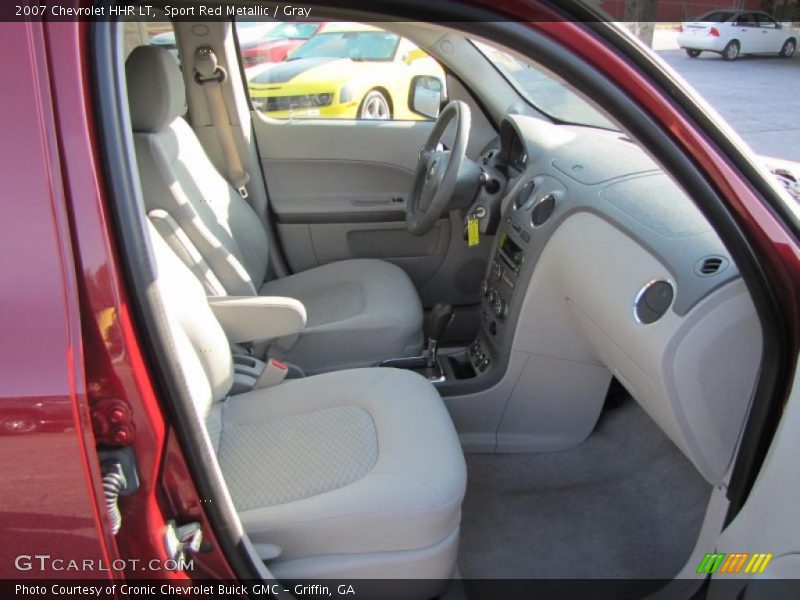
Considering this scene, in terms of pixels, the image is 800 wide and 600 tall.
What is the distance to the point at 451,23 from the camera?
952 millimetres

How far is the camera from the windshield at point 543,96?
2.29 meters

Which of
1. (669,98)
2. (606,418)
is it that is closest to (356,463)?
(669,98)

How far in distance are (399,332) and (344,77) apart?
1.90m

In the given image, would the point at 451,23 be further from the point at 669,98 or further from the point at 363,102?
the point at 363,102

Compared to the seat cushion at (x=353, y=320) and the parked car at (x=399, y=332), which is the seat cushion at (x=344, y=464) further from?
the seat cushion at (x=353, y=320)

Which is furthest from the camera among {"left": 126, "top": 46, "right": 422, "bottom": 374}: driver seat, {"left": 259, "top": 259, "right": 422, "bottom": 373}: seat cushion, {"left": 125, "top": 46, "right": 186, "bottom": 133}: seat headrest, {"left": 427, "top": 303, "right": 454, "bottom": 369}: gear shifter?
{"left": 427, "top": 303, "right": 454, "bottom": 369}: gear shifter

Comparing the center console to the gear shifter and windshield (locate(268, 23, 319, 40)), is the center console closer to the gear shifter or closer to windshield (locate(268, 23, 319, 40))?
→ the gear shifter

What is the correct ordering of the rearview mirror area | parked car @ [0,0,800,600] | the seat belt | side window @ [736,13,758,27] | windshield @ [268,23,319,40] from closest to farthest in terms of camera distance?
1. parked car @ [0,0,800,600]
2. the seat belt
3. the rearview mirror area
4. windshield @ [268,23,319,40]
5. side window @ [736,13,758,27]

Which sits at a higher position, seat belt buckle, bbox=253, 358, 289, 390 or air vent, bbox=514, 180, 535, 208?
air vent, bbox=514, 180, 535, 208

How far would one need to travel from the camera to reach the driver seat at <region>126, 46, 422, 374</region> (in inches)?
72.0

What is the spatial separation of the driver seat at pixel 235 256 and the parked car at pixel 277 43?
0.71 meters

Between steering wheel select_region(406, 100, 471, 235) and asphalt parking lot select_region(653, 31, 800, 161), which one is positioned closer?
steering wheel select_region(406, 100, 471, 235)

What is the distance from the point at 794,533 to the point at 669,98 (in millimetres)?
741

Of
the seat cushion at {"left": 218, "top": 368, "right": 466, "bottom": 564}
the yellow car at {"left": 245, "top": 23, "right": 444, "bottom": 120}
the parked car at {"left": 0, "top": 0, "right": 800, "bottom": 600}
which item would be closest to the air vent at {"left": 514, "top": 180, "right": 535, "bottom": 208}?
the parked car at {"left": 0, "top": 0, "right": 800, "bottom": 600}
